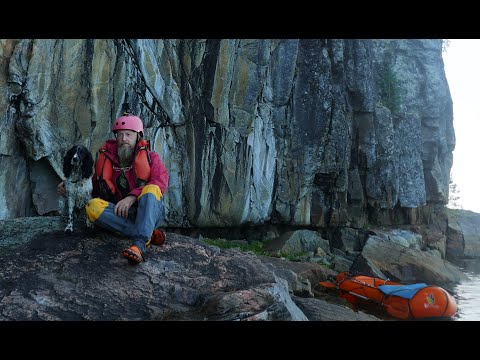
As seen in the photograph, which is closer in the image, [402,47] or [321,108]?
[321,108]

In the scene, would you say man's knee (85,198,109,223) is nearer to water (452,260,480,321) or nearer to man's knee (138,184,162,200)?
man's knee (138,184,162,200)

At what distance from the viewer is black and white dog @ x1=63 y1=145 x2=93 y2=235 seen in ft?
16.8

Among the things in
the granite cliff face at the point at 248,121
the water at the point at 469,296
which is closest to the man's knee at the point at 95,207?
the granite cliff face at the point at 248,121

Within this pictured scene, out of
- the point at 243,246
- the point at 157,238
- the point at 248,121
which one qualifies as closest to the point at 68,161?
the point at 157,238

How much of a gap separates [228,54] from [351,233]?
39.6ft

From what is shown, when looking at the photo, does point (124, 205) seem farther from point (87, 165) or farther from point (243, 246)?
point (243, 246)

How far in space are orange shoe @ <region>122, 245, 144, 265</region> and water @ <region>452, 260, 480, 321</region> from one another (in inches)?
414

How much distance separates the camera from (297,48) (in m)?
19.3

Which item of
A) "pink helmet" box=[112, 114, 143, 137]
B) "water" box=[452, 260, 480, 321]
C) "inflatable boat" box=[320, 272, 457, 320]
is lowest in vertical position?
"water" box=[452, 260, 480, 321]

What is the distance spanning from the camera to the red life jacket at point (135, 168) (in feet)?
16.6

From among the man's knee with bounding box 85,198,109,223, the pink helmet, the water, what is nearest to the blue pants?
the man's knee with bounding box 85,198,109,223

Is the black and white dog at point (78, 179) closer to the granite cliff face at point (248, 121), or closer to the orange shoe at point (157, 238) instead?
the orange shoe at point (157, 238)
